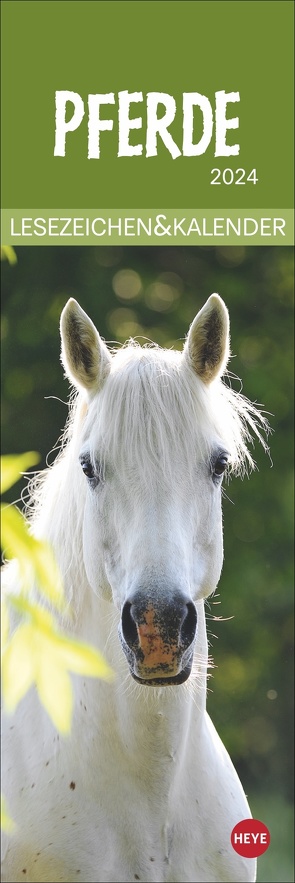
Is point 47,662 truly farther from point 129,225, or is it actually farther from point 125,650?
point 129,225

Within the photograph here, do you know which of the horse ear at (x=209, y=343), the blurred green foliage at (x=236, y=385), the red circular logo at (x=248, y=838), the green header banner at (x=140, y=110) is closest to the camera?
the horse ear at (x=209, y=343)

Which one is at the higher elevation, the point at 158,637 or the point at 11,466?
the point at 11,466

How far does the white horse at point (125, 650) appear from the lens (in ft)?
7.74

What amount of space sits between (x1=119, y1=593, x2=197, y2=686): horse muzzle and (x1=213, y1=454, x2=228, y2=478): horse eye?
44cm

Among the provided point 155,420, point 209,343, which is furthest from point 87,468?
point 209,343

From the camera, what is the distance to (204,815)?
2.61 meters

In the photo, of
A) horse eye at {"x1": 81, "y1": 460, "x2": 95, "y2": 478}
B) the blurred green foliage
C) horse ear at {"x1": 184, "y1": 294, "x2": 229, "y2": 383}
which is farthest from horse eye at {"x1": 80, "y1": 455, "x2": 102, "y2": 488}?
the blurred green foliage

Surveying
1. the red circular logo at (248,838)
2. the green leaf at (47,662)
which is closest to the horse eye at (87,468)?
the red circular logo at (248,838)

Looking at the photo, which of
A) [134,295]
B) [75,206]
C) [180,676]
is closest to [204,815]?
[180,676]

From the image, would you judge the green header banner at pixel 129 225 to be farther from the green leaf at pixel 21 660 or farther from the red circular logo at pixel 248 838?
the green leaf at pixel 21 660

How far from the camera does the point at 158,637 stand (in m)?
2.05

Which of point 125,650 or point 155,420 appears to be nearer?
point 125,650

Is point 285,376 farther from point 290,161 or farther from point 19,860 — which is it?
point 19,860

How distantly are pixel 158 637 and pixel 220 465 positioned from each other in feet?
1.78
